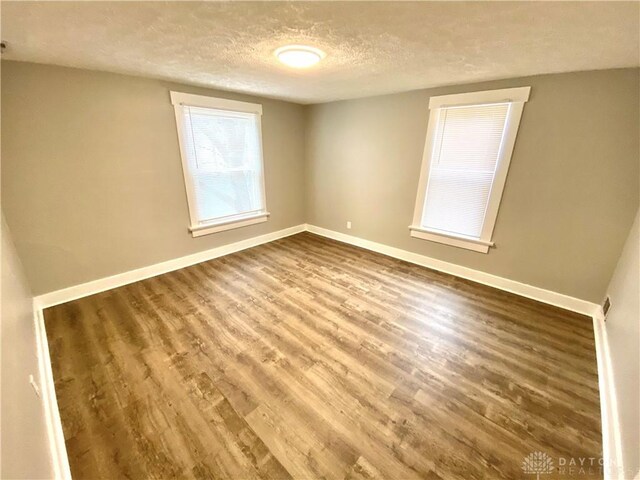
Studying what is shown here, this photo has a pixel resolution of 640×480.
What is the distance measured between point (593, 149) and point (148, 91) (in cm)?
425

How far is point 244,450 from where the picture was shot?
1.33m

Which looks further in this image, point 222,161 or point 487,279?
point 222,161

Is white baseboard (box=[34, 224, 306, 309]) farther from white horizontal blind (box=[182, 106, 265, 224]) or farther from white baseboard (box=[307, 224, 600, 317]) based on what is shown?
white baseboard (box=[307, 224, 600, 317])

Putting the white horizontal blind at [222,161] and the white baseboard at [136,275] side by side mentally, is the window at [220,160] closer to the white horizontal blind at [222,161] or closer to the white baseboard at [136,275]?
the white horizontal blind at [222,161]

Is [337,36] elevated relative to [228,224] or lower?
elevated

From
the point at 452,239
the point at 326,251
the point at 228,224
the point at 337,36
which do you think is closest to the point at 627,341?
the point at 452,239

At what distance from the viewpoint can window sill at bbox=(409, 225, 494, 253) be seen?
2.94 meters

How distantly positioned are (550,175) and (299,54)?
251 centimetres

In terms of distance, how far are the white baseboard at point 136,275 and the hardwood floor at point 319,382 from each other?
0.11 m

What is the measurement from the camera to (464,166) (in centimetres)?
290

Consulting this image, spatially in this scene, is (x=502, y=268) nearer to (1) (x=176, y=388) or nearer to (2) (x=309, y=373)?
(2) (x=309, y=373)

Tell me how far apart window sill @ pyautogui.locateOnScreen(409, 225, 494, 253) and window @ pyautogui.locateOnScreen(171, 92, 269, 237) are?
2.38m

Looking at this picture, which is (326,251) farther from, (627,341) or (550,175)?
(627,341)

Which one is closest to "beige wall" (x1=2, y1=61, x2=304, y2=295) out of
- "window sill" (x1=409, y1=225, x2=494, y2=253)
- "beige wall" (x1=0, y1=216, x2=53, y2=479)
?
"beige wall" (x1=0, y1=216, x2=53, y2=479)
